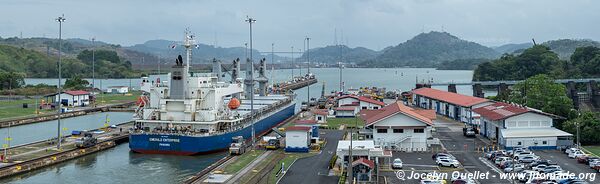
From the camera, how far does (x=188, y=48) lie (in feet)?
110

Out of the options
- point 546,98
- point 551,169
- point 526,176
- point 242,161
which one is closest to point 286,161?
point 242,161

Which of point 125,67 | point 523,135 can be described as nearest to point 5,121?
point 523,135

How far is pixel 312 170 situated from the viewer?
2294cm

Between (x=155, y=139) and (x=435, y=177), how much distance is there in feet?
48.9

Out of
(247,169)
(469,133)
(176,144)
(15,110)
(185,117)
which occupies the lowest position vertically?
(247,169)

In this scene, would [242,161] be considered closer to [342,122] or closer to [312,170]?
[312,170]

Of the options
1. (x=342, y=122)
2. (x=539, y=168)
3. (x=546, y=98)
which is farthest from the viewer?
(x=342, y=122)

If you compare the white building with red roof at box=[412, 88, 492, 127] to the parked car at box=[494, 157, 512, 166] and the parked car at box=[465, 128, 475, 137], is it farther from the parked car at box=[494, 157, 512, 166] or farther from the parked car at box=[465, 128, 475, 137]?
the parked car at box=[494, 157, 512, 166]

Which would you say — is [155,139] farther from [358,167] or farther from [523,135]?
[523,135]

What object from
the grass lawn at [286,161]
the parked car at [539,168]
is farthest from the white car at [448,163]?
the grass lawn at [286,161]

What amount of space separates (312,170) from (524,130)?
1317cm

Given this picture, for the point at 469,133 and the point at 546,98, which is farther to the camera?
the point at 546,98

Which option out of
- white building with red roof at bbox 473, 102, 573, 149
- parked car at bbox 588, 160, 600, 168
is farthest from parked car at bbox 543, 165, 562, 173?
white building with red roof at bbox 473, 102, 573, 149

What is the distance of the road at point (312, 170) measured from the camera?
68.6 feet
